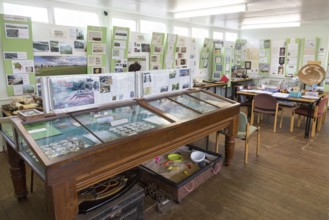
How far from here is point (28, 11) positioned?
3943mm

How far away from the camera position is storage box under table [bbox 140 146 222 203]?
8.01 ft

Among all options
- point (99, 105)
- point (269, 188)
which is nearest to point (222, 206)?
point (269, 188)

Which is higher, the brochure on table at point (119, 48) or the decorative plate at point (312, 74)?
the brochure on table at point (119, 48)

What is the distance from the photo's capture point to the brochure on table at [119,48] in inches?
183

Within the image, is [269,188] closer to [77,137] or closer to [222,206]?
[222,206]

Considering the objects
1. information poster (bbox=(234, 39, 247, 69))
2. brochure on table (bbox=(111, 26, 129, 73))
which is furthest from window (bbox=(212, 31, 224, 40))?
brochure on table (bbox=(111, 26, 129, 73))

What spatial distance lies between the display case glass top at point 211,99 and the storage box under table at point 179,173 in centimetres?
67

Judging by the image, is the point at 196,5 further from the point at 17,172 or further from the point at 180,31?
the point at 17,172

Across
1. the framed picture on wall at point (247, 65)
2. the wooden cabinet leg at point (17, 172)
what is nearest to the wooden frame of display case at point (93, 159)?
the wooden cabinet leg at point (17, 172)

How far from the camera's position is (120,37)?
4699mm

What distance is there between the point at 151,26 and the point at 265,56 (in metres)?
4.43

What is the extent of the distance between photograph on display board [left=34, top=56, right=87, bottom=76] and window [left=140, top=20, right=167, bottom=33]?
1965mm

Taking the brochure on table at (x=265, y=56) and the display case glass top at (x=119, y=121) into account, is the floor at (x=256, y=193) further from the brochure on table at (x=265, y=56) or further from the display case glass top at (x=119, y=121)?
the brochure on table at (x=265, y=56)

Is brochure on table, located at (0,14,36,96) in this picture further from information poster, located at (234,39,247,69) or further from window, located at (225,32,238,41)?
window, located at (225,32,238,41)
